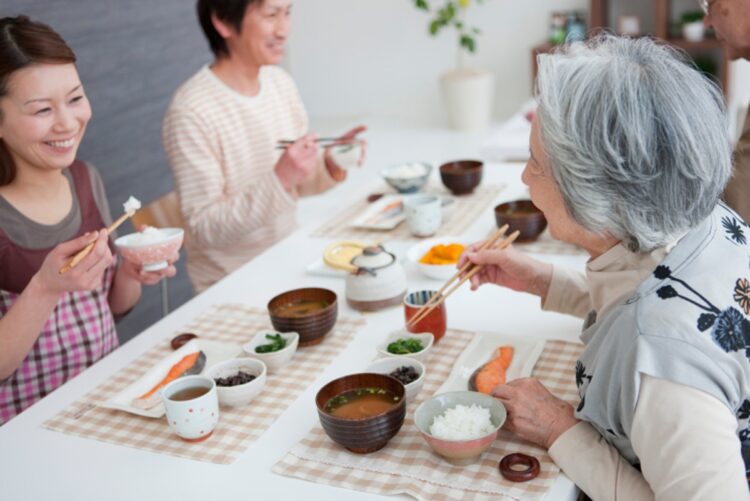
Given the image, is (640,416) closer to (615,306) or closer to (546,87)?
(615,306)

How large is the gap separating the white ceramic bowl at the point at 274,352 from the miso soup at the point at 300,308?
0.28 feet

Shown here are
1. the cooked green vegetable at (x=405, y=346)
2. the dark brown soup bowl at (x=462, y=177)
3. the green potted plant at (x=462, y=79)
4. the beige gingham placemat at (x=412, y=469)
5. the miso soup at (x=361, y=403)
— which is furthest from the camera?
the green potted plant at (x=462, y=79)

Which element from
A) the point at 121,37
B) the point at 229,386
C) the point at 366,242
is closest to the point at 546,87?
the point at 229,386

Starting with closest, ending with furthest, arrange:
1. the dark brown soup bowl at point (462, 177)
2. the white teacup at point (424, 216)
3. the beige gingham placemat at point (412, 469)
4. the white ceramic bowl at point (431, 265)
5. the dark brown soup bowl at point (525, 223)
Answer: the beige gingham placemat at point (412, 469) → the white ceramic bowl at point (431, 265) → the dark brown soup bowl at point (525, 223) → the white teacup at point (424, 216) → the dark brown soup bowl at point (462, 177)

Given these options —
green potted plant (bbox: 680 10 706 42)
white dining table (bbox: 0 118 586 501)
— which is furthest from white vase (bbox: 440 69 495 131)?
white dining table (bbox: 0 118 586 501)

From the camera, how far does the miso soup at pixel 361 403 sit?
4.45ft

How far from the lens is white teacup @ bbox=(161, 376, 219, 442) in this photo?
137cm

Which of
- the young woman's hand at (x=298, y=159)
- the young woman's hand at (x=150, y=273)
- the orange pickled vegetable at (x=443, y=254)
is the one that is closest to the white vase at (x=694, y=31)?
the young woman's hand at (x=298, y=159)

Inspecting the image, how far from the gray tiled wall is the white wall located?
2.60 metres

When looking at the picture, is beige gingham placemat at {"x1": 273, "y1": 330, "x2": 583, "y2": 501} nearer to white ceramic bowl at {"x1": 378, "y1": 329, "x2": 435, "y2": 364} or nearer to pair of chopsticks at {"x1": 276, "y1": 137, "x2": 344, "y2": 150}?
white ceramic bowl at {"x1": 378, "y1": 329, "x2": 435, "y2": 364}

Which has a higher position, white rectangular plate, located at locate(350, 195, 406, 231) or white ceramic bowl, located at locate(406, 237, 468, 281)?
white ceramic bowl, located at locate(406, 237, 468, 281)

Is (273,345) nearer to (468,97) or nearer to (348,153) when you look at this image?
(348,153)

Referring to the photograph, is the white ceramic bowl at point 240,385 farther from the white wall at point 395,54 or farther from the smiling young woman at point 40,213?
the white wall at point 395,54

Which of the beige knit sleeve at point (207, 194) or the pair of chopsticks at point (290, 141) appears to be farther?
the pair of chopsticks at point (290, 141)
